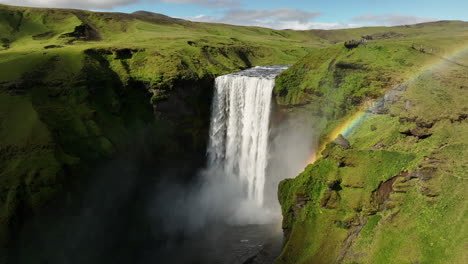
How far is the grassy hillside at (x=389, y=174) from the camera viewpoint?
16.1 meters

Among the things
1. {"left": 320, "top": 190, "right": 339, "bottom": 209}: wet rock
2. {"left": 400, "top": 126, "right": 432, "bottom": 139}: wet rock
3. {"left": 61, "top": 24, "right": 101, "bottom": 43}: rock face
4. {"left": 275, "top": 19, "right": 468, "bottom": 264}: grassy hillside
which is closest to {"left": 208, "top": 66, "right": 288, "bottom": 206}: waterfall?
{"left": 275, "top": 19, "right": 468, "bottom": 264}: grassy hillside

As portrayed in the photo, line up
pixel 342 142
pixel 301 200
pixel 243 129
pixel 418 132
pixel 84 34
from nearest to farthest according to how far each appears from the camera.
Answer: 1. pixel 418 132
2. pixel 301 200
3. pixel 342 142
4. pixel 243 129
5. pixel 84 34

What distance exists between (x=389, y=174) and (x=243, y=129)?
65.2 ft

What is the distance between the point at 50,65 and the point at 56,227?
20.3 metres

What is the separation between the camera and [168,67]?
40969 millimetres

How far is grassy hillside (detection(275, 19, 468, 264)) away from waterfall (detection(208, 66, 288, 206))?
764 cm

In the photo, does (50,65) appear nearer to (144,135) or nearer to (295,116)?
(144,135)

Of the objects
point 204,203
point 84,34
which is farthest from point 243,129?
point 84,34

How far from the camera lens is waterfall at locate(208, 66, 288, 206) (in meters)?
34.5

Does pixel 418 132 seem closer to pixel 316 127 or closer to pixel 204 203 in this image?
pixel 316 127

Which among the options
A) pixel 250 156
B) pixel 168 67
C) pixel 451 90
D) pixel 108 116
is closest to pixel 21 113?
pixel 108 116

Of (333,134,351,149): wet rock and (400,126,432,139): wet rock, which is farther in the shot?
(333,134,351,149): wet rock

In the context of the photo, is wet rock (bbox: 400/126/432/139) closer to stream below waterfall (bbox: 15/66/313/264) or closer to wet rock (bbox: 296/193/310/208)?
wet rock (bbox: 296/193/310/208)

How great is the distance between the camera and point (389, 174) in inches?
747
